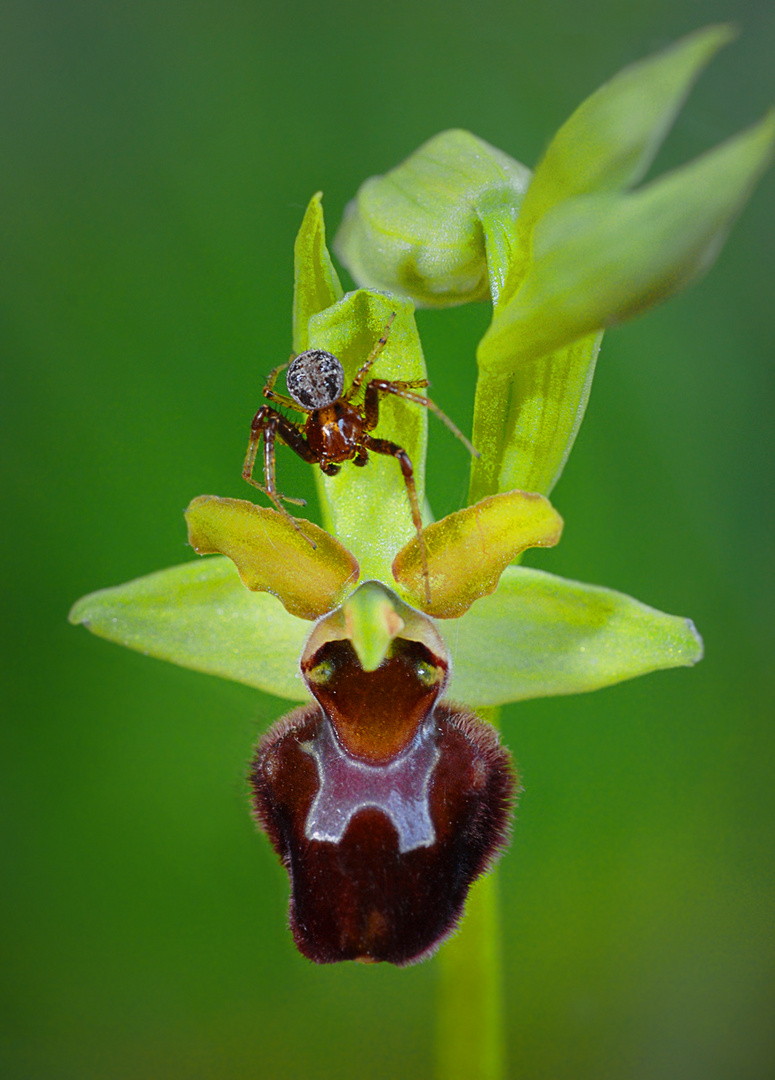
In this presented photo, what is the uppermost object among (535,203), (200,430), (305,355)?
(200,430)

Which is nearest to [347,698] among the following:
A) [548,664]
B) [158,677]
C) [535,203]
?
[548,664]

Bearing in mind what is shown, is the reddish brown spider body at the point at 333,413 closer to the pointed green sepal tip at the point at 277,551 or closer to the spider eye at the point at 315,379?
the spider eye at the point at 315,379

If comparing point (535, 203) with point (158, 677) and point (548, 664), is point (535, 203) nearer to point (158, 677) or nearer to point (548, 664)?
point (548, 664)

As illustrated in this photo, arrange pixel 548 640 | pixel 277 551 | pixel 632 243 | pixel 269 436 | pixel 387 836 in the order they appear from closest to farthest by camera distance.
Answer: pixel 632 243 < pixel 387 836 < pixel 277 551 < pixel 548 640 < pixel 269 436

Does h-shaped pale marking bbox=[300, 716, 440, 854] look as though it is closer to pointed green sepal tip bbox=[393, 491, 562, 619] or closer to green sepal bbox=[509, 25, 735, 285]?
pointed green sepal tip bbox=[393, 491, 562, 619]

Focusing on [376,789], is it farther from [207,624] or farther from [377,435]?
[377,435]

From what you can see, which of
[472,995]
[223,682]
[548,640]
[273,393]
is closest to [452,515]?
[548,640]
